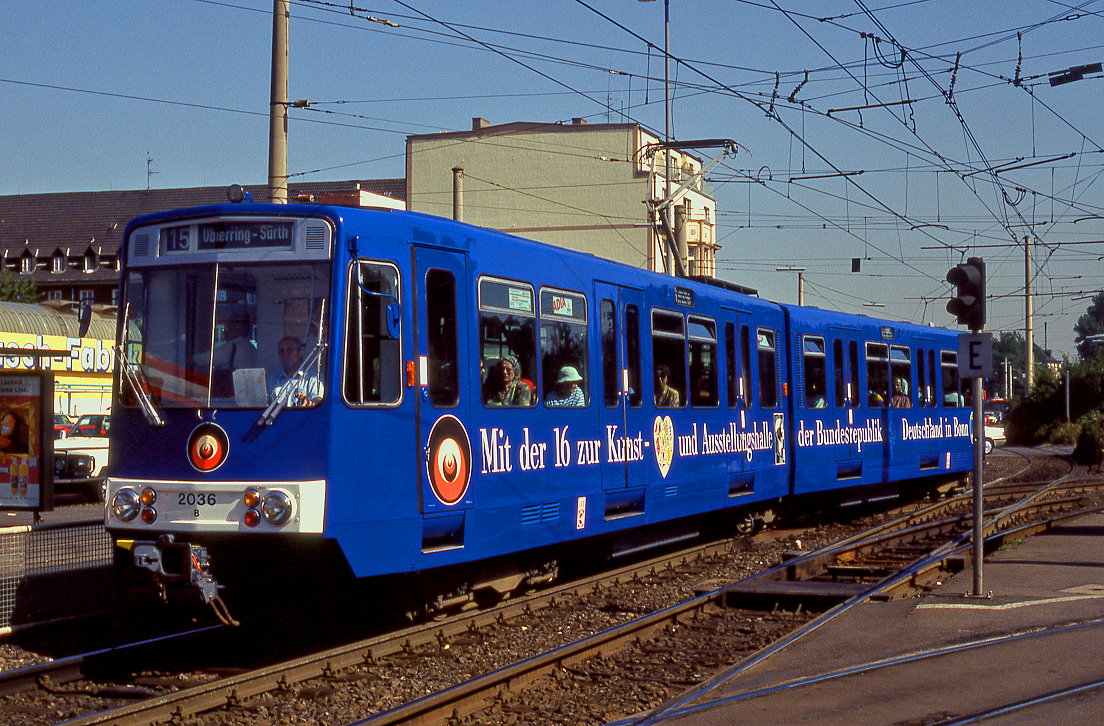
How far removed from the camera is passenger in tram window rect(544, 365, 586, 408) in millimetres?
11422

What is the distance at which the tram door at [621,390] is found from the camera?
12.3 meters

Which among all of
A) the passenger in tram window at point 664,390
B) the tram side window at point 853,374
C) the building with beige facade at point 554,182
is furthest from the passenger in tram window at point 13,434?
the building with beige facade at point 554,182

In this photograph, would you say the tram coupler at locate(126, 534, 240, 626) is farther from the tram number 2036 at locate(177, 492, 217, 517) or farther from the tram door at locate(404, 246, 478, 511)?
the tram door at locate(404, 246, 478, 511)

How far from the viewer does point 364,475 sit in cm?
892

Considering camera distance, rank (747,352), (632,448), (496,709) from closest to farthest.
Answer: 1. (496,709)
2. (632,448)
3. (747,352)

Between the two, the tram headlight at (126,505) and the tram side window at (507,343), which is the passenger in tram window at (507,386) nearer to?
the tram side window at (507,343)

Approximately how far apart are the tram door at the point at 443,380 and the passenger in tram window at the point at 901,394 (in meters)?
12.6

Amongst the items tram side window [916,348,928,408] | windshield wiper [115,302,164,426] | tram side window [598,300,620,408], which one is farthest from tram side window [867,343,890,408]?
windshield wiper [115,302,164,426]

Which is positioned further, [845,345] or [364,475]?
[845,345]

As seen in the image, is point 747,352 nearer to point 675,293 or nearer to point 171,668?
point 675,293

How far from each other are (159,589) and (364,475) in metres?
1.49

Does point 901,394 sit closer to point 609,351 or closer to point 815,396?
point 815,396

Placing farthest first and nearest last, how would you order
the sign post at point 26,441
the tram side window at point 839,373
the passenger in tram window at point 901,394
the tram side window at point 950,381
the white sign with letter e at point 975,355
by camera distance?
the tram side window at point 950,381
the passenger in tram window at point 901,394
the tram side window at point 839,373
the sign post at point 26,441
the white sign with letter e at point 975,355

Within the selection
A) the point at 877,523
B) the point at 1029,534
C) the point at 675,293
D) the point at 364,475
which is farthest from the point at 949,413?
the point at 364,475
